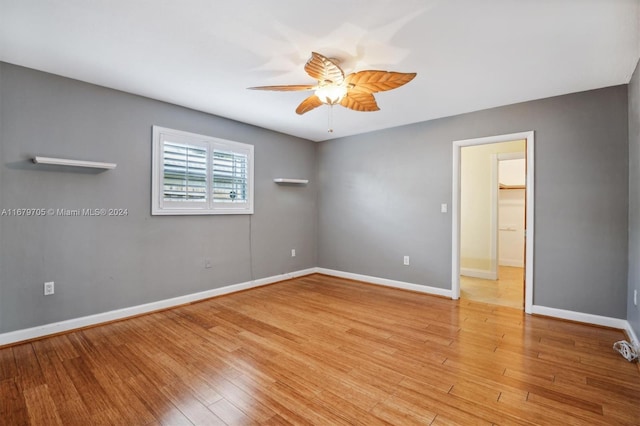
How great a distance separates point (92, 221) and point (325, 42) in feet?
9.39

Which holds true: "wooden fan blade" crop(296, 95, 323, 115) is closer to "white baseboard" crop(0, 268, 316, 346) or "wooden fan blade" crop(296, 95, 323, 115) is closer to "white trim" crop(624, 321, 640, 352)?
"white baseboard" crop(0, 268, 316, 346)

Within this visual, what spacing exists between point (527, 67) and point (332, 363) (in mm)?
3049

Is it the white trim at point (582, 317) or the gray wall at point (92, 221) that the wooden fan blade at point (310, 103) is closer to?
the gray wall at point (92, 221)

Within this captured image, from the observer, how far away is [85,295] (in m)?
3.02

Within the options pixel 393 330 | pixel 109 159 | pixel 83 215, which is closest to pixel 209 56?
pixel 109 159

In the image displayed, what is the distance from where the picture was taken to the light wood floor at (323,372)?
1761 mm

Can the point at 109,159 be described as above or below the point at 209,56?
below

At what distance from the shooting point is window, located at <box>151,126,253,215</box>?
3.56 metres

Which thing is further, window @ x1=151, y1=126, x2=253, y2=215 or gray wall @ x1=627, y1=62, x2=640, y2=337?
window @ x1=151, y1=126, x2=253, y2=215

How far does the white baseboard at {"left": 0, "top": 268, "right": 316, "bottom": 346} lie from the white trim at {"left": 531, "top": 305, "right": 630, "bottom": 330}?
3.67 metres

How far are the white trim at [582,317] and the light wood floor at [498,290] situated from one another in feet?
0.97

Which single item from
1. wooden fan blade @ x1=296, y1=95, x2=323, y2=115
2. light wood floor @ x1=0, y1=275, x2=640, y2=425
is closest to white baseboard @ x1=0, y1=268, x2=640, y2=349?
light wood floor @ x1=0, y1=275, x2=640, y2=425

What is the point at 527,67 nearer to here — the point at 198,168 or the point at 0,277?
the point at 198,168

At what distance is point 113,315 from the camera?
10.4 feet
